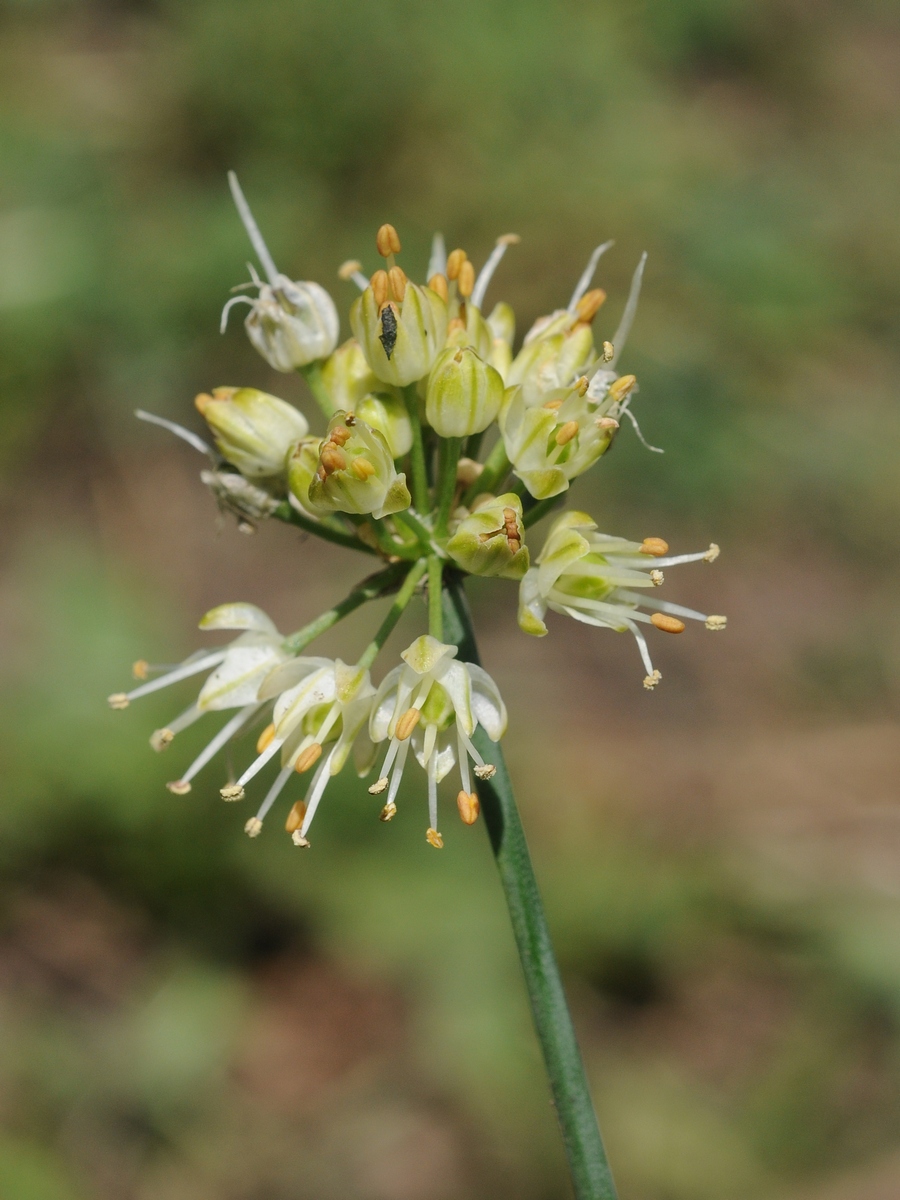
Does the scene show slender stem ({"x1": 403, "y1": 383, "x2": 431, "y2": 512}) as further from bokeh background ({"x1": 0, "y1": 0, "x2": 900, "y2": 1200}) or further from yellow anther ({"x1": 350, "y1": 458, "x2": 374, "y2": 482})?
bokeh background ({"x1": 0, "y1": 0, "x2": 900, "y2": 1200})

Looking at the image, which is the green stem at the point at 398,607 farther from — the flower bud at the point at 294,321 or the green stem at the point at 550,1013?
the flower bud at the point at 294,321

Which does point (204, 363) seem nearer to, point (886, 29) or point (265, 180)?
point (265, 180)

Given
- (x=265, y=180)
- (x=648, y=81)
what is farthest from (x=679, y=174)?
(x=265, y=180)

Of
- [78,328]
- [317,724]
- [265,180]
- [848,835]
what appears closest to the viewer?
[317,724]

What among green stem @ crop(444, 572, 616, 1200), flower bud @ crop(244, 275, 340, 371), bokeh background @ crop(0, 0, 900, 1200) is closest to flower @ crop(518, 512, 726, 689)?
green stem @ crop(444, 572, 616, 1200)

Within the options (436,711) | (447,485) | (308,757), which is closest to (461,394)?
(447,485)

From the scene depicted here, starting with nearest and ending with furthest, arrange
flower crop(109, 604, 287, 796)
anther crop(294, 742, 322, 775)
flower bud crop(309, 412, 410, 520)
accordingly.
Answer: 1. flower bud crop(309, 412, 410, 520)
2. anther crop(294, 742, 322, 775)
3. flower crop(109, 604, 287, 796)

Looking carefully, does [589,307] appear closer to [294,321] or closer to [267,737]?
[294,321]
